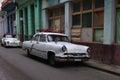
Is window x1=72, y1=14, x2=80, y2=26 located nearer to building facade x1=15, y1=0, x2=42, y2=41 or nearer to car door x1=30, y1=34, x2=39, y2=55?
car door x1=30, y1=34, x2=39, y2=55

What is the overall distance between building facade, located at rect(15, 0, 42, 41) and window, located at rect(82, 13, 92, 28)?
27.9 feet

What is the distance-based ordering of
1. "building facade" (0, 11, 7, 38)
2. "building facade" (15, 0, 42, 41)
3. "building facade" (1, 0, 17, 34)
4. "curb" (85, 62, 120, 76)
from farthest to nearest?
1. "building facade" (0, 11, 7, 38)
2. "building facade" (1, 0, 17, 34)
3. "building facade" (15, 0, 42, 41)
4. "curb" (85, 62, 120, 76)

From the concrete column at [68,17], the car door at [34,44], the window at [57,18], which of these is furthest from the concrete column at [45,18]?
the car door at [34,44]

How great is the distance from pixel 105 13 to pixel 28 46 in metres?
5.39

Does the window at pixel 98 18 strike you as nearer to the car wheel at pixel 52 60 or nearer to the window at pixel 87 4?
the window at pixel 87 4

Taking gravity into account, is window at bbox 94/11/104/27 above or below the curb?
A: above

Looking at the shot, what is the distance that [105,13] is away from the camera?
1289cm

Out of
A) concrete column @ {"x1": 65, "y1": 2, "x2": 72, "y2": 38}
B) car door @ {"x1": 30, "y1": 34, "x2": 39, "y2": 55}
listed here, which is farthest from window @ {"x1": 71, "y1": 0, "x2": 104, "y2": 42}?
car door @ {"x1": 30, "y1": 34, "x2": 39, "y2": 55}

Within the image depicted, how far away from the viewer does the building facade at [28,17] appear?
959 inches

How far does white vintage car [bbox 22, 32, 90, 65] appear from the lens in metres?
11.3

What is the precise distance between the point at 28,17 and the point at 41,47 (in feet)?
50.8

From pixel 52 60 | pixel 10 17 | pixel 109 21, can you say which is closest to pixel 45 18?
pixel 109 21

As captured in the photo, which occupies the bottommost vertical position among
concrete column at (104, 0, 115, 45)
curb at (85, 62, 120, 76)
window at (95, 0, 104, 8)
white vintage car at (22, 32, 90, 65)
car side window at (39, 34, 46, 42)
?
curb at (85, 62, 120, 76)

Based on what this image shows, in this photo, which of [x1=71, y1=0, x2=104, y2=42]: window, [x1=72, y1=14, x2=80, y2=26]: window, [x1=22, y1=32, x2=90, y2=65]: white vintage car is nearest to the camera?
[x1=22, y1=32, x2=90, y2=65]: white vintage car
